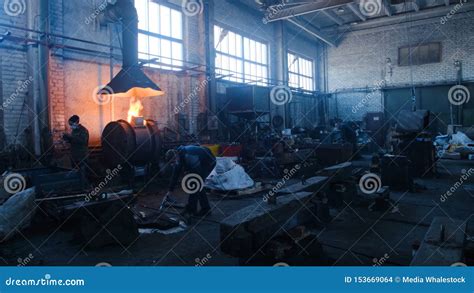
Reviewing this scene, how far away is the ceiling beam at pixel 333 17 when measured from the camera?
16531 millimetres

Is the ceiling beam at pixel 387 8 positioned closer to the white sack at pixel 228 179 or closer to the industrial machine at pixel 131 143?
the white sack at pixel 228 179

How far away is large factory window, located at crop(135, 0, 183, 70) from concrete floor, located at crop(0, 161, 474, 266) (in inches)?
244

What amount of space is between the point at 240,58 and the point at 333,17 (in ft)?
21.7

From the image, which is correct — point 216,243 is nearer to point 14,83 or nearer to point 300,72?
point 14,83

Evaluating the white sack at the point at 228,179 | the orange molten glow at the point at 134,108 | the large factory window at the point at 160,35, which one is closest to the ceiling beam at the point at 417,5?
the large factory window at the point at 160,35

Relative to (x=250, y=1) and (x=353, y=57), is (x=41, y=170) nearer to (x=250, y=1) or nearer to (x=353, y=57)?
(x=250, y=1)

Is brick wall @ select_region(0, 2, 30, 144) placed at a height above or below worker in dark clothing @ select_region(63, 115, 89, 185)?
above

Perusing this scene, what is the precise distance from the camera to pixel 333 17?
17.5 metres

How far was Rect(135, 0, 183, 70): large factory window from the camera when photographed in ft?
33.2

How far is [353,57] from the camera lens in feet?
65.5

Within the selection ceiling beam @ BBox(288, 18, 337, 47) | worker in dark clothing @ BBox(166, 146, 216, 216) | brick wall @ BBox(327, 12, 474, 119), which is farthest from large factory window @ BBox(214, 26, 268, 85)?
worker in dark clothing @ BBox(166, 146, 216, 216)

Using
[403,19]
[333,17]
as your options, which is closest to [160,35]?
[333,17]

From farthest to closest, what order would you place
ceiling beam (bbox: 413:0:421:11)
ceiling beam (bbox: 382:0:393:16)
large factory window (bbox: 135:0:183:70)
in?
ceiling beam (bbox: 413:0:421:11) < ceiling beam (bbox: 382:0:393:16) < large factory window (bbox: 135:0:183:70)

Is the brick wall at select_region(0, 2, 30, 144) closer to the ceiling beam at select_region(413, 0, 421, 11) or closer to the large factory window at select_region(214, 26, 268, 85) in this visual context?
the large factory window at select_region(214, 26, 268, 85)
